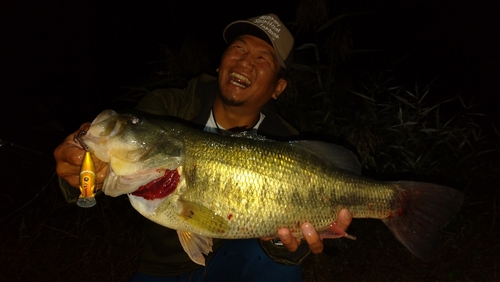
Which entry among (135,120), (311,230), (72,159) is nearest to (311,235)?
(311,230)

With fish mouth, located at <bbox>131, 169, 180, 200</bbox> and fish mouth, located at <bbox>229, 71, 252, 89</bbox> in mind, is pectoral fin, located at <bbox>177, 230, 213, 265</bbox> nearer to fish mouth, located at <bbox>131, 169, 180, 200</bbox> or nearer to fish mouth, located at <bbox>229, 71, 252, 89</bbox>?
fish mouth, located at <bbox>131, 169, 180, 200</bbox>

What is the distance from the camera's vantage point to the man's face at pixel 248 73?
2951 mm

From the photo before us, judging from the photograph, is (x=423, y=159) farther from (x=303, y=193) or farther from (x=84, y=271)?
(x=84, y=271)

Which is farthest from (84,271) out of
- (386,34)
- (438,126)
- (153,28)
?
(386,34)

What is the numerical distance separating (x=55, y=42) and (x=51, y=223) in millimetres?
7792

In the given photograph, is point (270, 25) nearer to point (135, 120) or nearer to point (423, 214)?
point (135, 120)

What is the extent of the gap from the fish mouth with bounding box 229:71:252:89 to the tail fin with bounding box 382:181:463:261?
1.27 m

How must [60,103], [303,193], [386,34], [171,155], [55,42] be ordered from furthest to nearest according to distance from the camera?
[386,34] → [55,42] → [60,103] → [303,193] → [171,155]

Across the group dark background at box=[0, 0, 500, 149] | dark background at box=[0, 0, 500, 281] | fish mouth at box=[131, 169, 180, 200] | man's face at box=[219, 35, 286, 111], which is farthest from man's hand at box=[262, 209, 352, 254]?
dark background at box=[0, 0, 500, 149]

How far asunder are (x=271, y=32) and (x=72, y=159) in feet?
5.59

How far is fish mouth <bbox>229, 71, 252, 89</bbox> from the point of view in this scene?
9.66 feet

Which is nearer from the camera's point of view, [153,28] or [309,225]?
[309,225]

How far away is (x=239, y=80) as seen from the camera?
2951 millimetres

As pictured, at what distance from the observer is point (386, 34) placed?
12.0m
